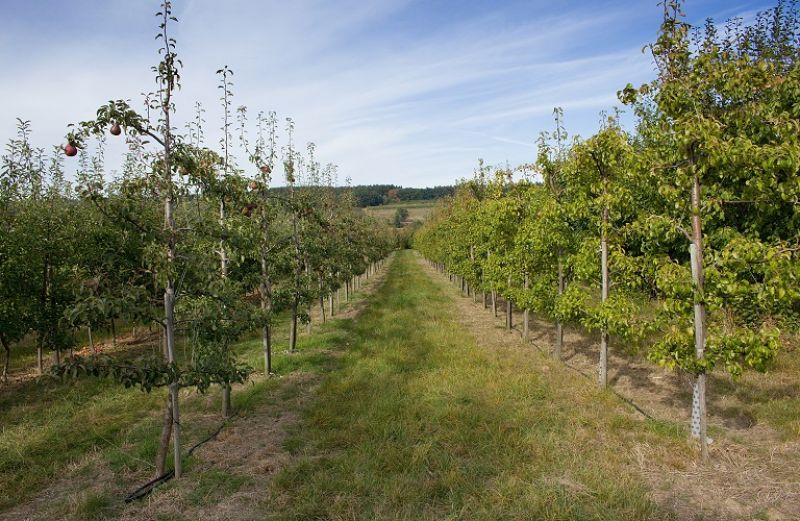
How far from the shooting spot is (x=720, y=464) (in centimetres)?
738

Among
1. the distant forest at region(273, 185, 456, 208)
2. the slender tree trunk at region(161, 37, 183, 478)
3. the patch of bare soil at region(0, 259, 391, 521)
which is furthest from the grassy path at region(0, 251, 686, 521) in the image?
the distant forest at region(273, 185, 456, 208)

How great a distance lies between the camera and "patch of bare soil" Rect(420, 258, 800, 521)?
6184mm

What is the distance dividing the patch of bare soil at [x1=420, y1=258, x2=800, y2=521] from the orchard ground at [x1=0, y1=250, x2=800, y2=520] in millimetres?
32

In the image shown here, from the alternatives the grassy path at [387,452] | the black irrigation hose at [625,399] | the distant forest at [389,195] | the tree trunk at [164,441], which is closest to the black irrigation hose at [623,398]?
the black irrigation hose at [625,399]

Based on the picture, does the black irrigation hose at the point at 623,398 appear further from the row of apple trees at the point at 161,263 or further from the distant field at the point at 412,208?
the distant field at the point at 412,208

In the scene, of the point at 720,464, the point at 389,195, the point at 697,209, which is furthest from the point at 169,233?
the point at 389,195

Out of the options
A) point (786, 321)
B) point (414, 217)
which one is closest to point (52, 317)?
point (786, 321)

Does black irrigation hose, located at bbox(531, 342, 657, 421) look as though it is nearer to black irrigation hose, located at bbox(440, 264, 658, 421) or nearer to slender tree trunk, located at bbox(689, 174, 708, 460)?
black irrigation hose, located at bbox(440, 264, 658, 421)

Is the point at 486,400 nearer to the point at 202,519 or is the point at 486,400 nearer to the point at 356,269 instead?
the point at 202,519

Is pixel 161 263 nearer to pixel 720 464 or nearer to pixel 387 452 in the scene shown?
pixel 387 452

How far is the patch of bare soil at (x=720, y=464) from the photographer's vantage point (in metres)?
6.18

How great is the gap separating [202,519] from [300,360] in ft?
27.1

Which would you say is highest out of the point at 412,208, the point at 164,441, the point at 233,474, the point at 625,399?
the point at 412,208

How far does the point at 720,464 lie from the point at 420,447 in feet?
15.9
